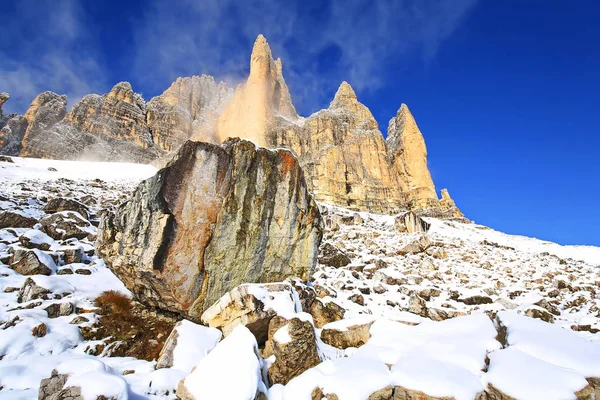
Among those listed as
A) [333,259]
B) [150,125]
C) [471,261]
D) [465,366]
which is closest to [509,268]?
[471,261]

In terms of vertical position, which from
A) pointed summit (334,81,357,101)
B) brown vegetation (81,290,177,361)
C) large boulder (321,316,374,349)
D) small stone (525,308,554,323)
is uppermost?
pointed summit (334,81,357,101)

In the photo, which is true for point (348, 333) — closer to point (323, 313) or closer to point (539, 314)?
point (323, 313)

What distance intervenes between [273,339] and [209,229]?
4.53m

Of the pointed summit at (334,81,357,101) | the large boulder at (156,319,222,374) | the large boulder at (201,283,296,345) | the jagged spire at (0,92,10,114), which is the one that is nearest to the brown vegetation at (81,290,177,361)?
the large boulder at (156,319,222,374)

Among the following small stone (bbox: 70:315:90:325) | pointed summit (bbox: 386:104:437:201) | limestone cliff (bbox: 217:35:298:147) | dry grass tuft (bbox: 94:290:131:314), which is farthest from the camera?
limestone cliff (bbox: 217:35:298:147)

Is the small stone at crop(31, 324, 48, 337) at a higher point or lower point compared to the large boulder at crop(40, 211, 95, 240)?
lower

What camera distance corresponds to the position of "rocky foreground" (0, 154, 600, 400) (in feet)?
15.4

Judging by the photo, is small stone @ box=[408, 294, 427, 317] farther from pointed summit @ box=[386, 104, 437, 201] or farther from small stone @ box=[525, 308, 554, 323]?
pointed summit @ box=[386, 104, 437, 201]

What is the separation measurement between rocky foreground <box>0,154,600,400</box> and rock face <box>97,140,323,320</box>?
36 centimetres

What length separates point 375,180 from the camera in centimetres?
8344

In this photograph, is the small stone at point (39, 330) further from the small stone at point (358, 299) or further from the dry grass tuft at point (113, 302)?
the small stone at point (358, 299)

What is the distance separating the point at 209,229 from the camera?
30.9 ft

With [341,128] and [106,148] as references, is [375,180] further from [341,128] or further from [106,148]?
[106,148]

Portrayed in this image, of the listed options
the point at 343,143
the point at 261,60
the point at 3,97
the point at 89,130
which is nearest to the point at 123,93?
the point at 89,130
